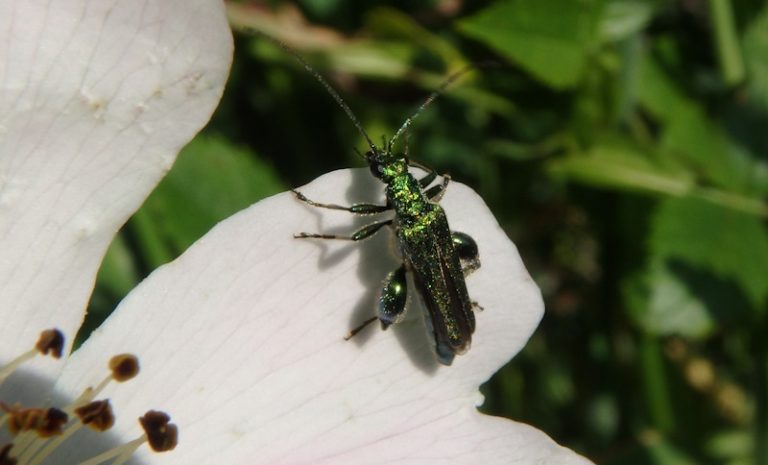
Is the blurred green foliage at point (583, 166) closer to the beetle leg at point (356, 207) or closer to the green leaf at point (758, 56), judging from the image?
the green leaf at point (758, 56)

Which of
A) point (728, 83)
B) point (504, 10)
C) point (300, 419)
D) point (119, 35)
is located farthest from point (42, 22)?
point (728, 83)

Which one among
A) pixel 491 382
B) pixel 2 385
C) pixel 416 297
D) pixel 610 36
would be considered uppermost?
pixel 610 36

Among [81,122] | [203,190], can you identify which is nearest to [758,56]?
[203,190]

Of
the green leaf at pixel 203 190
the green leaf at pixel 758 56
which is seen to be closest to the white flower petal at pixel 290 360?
the green leaf at pixel 203 190

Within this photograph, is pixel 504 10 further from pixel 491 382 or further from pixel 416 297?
pixel 491 382

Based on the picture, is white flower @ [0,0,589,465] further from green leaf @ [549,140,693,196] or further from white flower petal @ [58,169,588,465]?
green leaf @ [549,140,693,196]

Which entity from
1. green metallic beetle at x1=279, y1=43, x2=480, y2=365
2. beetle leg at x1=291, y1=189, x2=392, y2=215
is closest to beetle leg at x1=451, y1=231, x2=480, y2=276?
green metallic beetle at x1=279, y1=43, x2=480, y2=365
